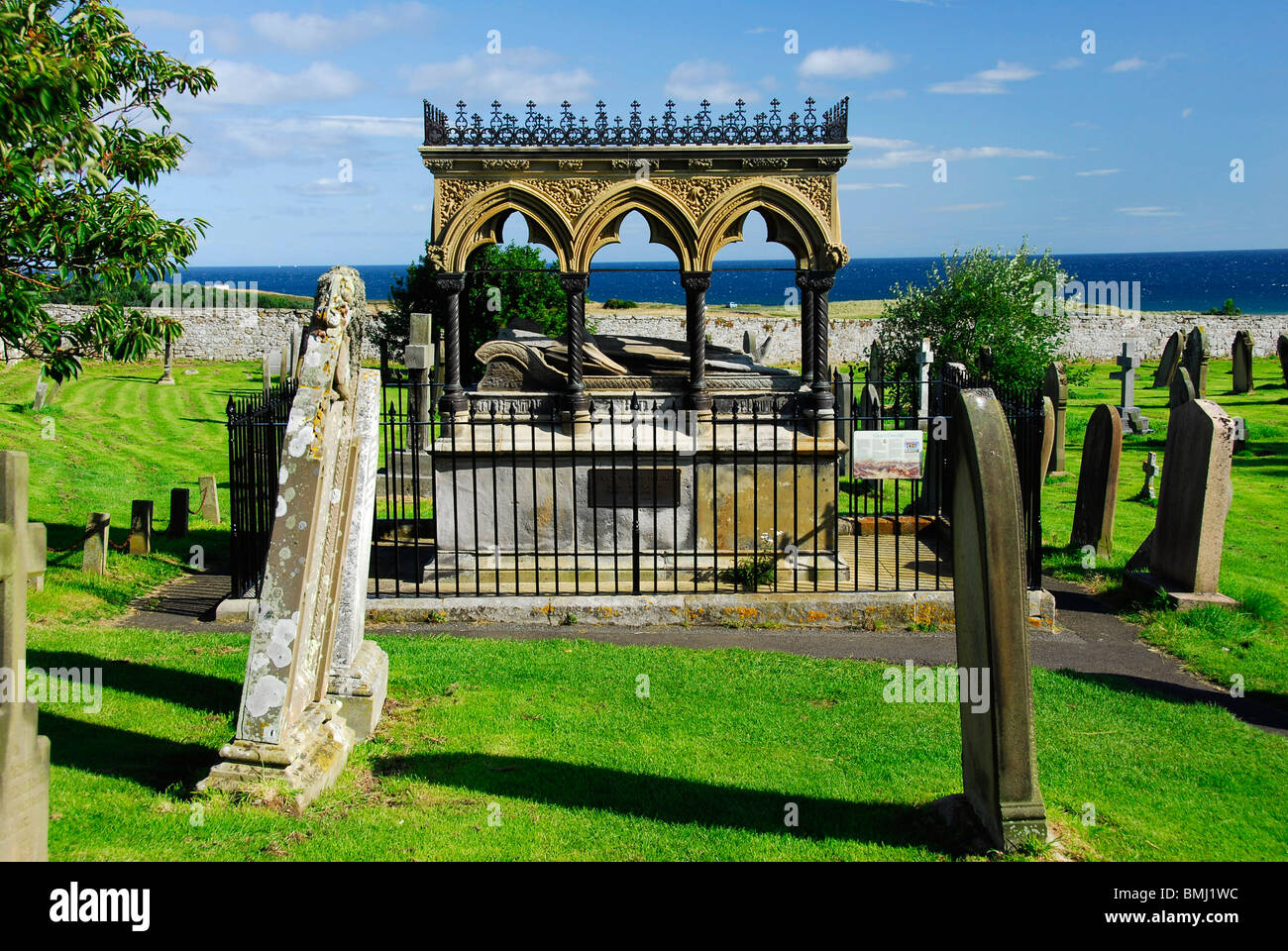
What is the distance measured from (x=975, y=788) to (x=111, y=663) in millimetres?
5869

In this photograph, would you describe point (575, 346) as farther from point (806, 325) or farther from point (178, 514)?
point (178, 514)

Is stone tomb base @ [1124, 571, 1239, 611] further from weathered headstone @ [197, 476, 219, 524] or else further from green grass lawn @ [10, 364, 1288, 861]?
weathered headstone @ [197, 476, 219, 524]

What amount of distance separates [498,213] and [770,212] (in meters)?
2.91

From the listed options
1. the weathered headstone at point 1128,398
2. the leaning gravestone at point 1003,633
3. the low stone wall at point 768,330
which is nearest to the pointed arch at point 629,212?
the leaning gravestone at point 1003,633

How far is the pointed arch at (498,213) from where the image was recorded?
10.8 m

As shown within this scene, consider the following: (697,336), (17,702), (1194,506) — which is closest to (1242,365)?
(1194,506)

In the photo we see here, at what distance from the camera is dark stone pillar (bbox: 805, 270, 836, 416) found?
10.9 metres

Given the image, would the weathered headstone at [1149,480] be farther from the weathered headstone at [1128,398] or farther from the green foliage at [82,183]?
the green foliage at [82,183]

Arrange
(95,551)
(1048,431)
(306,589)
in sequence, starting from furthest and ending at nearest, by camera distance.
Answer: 1. (1048,431)
2. (95,551)
3. (306,589)

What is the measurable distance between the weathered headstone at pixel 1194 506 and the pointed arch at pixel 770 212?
13.0ft

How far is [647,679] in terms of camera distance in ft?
25.3

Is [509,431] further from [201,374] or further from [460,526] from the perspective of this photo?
[201,374]

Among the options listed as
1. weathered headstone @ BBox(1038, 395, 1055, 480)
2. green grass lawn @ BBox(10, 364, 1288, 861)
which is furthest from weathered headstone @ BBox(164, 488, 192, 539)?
weathered headstone @ BBox(1038, 395, 1055, 480)

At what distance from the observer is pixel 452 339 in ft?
36.7
